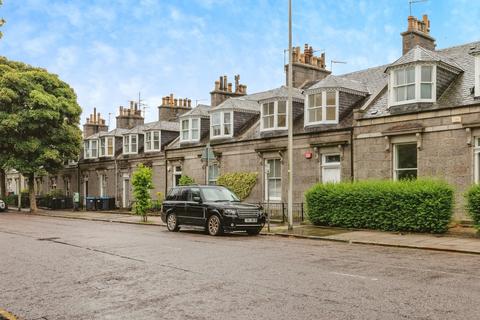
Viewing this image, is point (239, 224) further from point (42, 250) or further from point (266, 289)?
point (266, 289)

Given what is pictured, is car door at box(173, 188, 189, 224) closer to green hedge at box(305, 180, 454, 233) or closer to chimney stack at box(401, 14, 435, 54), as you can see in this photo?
green hedge at box(305, 180, 454, 233)

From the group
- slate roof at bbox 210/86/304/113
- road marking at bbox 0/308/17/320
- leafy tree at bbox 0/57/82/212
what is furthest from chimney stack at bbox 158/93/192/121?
road marking at bbox 0/308/17/320

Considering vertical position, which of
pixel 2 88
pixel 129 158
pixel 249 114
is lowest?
pixel 129 158

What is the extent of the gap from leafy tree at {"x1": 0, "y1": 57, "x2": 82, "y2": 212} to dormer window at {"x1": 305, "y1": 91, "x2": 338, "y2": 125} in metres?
21.0

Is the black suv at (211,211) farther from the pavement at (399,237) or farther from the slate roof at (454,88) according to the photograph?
the slate roof at (454,88)

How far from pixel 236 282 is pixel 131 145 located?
34503mm

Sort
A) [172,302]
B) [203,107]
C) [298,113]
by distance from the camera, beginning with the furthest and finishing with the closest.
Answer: [203,107] → [298,113] → [172,302]

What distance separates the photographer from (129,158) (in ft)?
137

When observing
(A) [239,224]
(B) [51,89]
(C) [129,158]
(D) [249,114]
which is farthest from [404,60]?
(B) [51,89]

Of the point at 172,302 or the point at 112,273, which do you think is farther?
the point at 112,273

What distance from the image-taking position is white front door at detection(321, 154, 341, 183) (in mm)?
24859

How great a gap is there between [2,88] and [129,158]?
10.8 meters

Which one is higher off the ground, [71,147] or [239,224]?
[71,147]

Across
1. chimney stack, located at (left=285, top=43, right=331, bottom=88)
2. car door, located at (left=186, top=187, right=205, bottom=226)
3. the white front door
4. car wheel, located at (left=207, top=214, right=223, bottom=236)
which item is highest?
chimney stack, located at (left=285, top=43, right=331, bottom=88)
